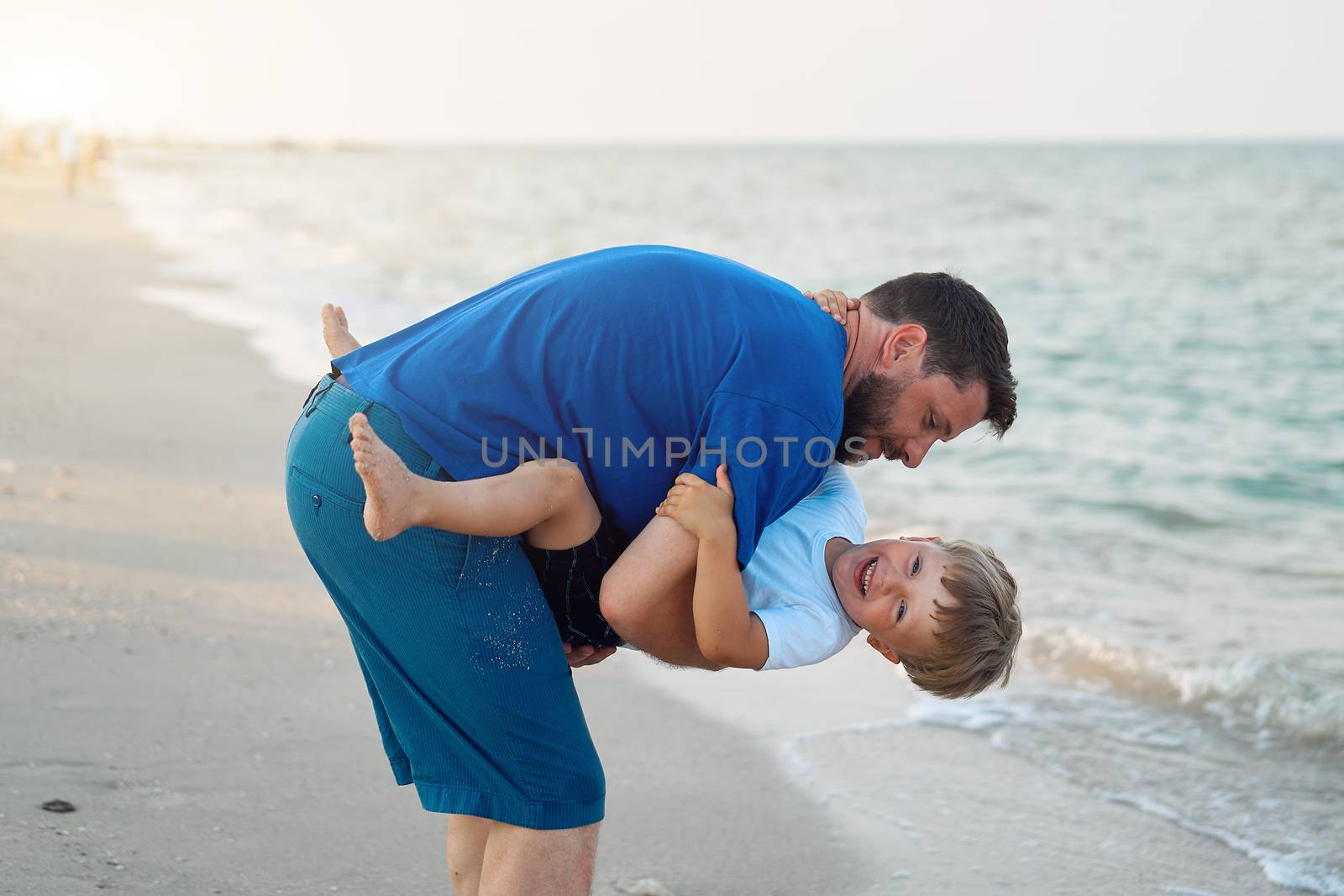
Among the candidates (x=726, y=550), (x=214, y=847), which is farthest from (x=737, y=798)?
(x=726, y=550)

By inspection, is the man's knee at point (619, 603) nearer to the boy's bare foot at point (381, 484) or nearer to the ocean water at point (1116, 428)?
the boy's bare foot at point (381, 484)

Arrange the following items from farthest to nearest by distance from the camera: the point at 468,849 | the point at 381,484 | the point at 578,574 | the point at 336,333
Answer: the point at 336,333 → the point at 468,849 → the point at 578,574 → the point at 381,484

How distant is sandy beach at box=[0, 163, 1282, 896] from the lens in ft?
10.4

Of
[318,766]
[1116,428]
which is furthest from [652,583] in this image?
[1116,428]

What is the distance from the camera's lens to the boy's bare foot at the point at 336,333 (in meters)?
2.77

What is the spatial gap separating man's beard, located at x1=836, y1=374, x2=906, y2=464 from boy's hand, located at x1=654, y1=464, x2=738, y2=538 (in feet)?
1.24

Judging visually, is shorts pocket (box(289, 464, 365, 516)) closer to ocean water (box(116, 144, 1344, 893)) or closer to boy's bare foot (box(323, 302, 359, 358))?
boy's bare foot (box(323, 302, 359, 358))

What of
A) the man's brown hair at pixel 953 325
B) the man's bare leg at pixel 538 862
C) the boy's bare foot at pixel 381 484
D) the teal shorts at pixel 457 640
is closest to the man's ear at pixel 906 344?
the man's brown hair at pixel 953 325

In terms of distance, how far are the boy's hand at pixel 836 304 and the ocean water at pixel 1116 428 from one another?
6.71ft

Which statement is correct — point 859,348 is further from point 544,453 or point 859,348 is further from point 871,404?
point 544,453

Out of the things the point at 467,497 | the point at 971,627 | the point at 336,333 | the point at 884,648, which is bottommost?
the point at 884,648

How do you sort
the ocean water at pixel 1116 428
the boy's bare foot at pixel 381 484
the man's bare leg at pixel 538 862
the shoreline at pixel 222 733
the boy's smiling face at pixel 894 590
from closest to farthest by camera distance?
the boy's bare foot at pixel 381 484 < the man's bare leg at pixel 538 862 < the boy's smiling face at pixel 894 590 < the shoreline at pixel 222 733 < the ocean water at pixel 1116 428

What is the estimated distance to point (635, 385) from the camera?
84.6 inches

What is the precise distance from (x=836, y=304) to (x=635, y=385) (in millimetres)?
518
